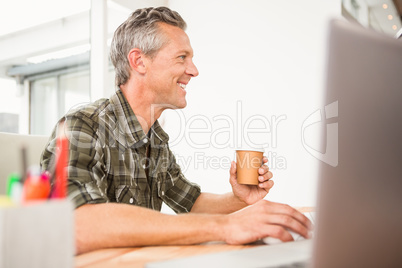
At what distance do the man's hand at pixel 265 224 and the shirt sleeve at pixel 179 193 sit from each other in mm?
811

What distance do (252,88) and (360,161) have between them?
3.25 m

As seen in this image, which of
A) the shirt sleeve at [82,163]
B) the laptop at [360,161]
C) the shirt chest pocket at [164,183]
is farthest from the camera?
the shirt chest pocket at [164,183]

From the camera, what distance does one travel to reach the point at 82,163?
0.99 m

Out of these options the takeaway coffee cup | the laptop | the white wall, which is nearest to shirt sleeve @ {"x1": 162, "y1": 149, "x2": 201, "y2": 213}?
the takeaway coffee cup

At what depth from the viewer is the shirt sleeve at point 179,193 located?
158cm

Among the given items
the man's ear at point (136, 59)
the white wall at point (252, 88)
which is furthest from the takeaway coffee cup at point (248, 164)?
the white wall at point (252, 88)

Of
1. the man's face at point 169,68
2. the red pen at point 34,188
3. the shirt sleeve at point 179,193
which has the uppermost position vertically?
the man's face at point 169,68

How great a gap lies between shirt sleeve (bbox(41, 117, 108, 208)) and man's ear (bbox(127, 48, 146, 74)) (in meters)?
0.57

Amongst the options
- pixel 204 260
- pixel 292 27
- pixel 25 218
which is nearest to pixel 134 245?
pixel 204 260

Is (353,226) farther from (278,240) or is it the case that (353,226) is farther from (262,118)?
(262,118)

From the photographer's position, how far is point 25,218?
0.42m

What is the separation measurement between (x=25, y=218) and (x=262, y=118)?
3.26m

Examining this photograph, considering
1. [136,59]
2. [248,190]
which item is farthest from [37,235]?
[136,59]

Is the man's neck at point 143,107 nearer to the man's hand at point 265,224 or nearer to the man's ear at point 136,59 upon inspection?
the man's ear at point 136,59
